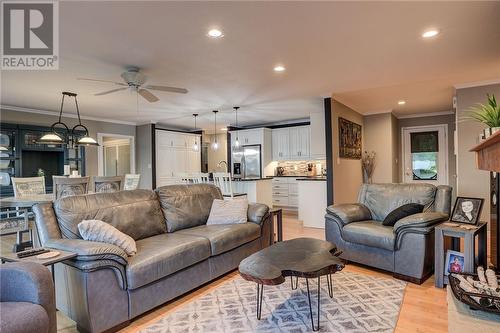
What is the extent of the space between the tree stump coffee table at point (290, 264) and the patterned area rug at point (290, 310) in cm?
13

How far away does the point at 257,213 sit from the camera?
3613 millimetres

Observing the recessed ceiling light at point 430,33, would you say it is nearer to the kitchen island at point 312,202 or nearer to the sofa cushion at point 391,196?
the sofa cushion at point 391,196

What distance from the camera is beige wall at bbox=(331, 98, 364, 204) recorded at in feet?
16.9

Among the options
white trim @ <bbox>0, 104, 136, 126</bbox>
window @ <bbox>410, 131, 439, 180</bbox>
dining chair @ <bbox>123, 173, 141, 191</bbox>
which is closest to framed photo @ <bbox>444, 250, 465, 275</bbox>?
dining chair @ <bbox>123, 173, 141, 191</bbox>

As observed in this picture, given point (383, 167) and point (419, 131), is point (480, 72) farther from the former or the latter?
point (419, 131)

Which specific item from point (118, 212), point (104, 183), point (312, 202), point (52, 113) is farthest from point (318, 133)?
point (52, 113)

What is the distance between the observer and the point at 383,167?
689 cm

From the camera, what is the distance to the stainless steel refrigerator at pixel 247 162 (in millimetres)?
8133

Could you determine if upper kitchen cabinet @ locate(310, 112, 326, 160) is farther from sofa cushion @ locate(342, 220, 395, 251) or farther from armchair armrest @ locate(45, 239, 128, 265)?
armchair armrest @ locate(45, 239, 128, 265)

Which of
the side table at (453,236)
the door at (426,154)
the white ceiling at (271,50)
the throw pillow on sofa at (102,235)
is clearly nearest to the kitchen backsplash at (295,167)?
the door at (426,154)

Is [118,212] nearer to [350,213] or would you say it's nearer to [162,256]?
[162,256]

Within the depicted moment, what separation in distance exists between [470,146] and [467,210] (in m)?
2.21

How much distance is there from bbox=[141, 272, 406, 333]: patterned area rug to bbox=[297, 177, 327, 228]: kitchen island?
2.57m

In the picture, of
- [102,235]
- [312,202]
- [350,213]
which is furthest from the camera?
[312,202]
